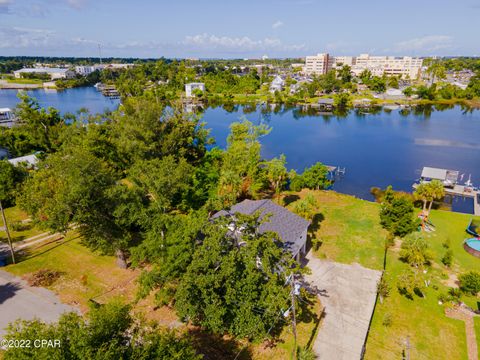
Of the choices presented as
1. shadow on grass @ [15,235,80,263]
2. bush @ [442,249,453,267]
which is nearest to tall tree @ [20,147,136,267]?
shadow on grass @ [15,235,80,263]

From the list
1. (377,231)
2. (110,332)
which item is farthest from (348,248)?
(110,332)

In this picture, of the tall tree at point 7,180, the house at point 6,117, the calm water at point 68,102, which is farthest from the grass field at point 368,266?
the calm water at point 68,102

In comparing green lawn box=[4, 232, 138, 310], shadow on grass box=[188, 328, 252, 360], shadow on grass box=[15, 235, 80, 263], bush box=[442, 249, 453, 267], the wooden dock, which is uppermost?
bush box=[442, 249, 453, 267]

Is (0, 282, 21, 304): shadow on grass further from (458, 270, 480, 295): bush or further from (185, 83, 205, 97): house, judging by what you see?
(185, 83, 205, 97): house

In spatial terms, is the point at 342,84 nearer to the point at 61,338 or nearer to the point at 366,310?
the point at 366,310

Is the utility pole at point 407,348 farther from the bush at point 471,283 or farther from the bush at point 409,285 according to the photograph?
the bush at point 471,283
